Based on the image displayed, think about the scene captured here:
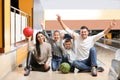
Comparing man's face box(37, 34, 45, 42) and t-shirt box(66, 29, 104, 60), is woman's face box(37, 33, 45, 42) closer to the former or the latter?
man's face box(37, 34, 45, 42)

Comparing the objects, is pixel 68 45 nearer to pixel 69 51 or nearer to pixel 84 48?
pixel 69 51

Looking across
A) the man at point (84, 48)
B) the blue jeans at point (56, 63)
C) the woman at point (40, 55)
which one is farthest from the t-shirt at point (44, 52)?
the man at point (84, 48)

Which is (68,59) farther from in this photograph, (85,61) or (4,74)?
(4,74)

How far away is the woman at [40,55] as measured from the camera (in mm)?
4734

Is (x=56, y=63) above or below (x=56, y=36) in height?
below

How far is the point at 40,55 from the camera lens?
477 centimetres

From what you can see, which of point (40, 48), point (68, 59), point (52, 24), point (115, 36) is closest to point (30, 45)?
point (40, 48)

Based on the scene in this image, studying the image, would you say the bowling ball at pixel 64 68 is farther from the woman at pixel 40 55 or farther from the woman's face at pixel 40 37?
the woman's face at pixel 40 37

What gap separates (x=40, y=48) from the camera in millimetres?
4742

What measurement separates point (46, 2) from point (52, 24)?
1.31m

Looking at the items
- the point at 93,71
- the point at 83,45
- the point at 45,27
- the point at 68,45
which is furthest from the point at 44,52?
the point at 45,27

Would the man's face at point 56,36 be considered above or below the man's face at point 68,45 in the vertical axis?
above

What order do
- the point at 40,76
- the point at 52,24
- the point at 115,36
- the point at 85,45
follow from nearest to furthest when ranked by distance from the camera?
1. the point at 40,76
2. the point at 85,45
3. the point at 52,24
4. the point at 115,36

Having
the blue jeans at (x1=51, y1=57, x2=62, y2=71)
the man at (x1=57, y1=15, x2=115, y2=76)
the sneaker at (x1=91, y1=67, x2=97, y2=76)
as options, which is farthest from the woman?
the sneaker at (x1=91, y1=67, x2=97, y2=76)
